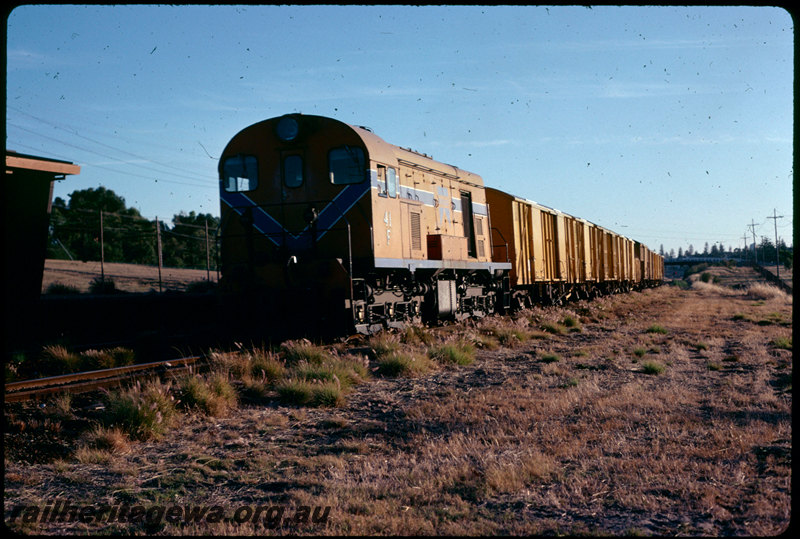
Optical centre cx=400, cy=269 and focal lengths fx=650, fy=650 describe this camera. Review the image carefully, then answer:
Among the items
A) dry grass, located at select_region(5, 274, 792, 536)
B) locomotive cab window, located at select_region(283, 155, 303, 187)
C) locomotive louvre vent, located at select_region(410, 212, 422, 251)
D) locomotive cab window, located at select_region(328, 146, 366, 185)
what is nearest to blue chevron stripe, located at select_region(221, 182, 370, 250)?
locomotive cab window, located at select_region(328, 146, 366, 185)

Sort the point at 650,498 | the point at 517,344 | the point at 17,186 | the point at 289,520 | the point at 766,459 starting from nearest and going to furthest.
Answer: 1. the point at 289,520
2. the point at 650,498
3. the point at 766,459
4. the point at 17,186
5. the point at 517,344

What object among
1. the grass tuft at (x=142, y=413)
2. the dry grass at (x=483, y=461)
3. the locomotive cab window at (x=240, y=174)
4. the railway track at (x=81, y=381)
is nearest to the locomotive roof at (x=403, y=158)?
the locomotive cab window at (x=240, y=174)

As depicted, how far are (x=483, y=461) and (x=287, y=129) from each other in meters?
8.84

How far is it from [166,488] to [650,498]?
361 centimetres

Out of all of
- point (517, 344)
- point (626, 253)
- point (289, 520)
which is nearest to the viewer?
point (289, 520)

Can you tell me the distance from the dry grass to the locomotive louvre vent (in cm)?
486

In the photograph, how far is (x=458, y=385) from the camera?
366 inches

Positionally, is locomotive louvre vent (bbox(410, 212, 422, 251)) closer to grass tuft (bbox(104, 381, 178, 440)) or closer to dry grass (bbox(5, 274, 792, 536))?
dry grass (bbox(5, 274, 792, 536))

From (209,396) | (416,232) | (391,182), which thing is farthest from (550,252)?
(209,396)

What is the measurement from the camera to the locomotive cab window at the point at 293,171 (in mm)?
12641

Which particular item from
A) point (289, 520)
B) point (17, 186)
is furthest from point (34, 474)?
point (17, 186)

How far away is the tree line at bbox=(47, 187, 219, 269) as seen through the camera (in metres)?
52.1

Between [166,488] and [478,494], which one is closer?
[478,494]

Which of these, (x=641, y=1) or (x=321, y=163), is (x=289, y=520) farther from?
(x=321, y=163)
